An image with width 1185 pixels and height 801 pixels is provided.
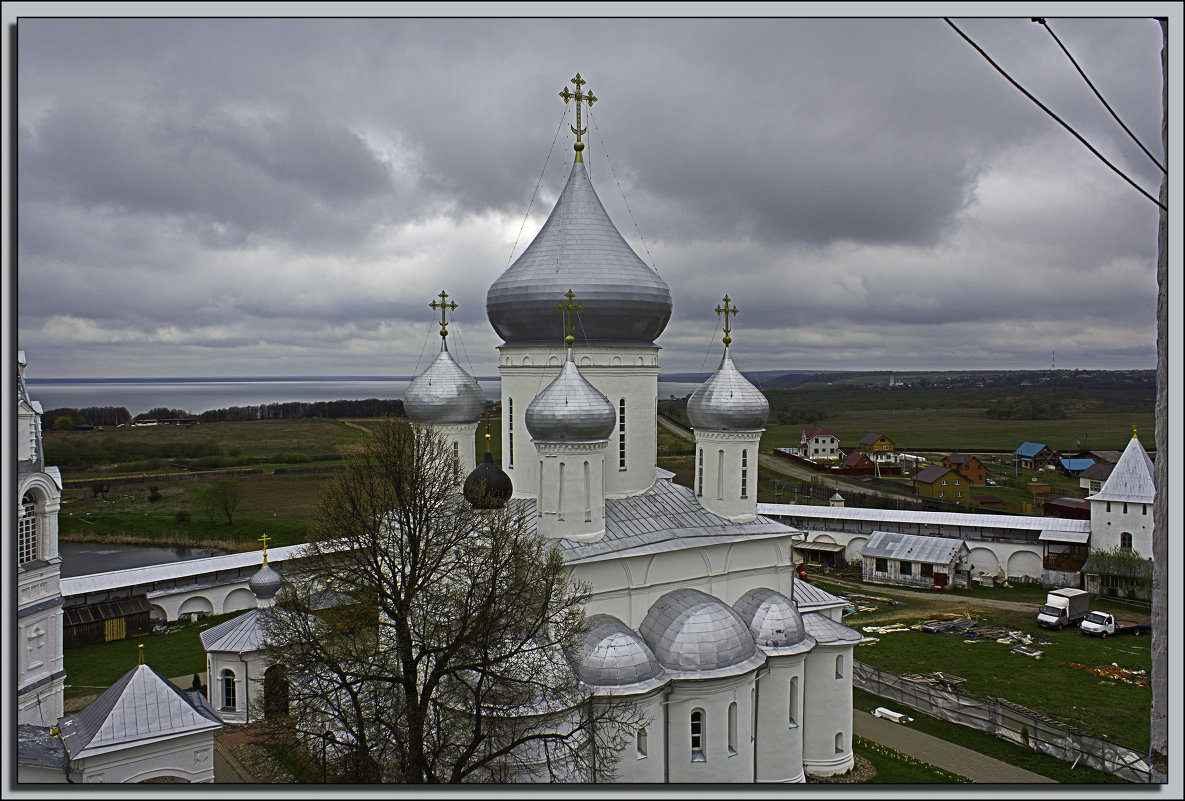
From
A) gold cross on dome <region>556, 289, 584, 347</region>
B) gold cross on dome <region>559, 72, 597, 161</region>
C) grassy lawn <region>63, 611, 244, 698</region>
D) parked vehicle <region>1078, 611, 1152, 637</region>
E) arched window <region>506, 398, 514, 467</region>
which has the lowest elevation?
grassy lawn <region>63, 611, 244, 698</region>

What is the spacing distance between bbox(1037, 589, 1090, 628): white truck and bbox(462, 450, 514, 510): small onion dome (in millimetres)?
20693

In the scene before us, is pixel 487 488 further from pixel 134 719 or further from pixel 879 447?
pixel 879 447

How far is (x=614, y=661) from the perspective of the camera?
11734mm

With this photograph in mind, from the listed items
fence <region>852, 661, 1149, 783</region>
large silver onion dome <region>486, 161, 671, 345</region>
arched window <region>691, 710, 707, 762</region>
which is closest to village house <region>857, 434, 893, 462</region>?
Answer: fence <region>852, 661, 1149, 783</region>

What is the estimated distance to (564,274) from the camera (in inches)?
584

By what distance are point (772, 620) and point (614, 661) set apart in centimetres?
364

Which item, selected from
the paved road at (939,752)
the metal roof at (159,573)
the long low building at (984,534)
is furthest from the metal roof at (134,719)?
the long low building at (984,534)

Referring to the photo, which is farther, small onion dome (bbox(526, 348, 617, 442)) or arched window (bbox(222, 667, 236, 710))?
arched window (bbox(222, 667, 236, 710))

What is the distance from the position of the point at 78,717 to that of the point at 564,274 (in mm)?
12041

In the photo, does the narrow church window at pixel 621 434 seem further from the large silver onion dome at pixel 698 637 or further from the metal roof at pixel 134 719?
the metal roof at pixel 134 719

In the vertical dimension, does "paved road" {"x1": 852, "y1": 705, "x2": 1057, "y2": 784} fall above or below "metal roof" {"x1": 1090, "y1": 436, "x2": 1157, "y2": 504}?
below

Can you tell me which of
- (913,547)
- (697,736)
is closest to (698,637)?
Answer: (697,736)

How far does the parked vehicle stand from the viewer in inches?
918

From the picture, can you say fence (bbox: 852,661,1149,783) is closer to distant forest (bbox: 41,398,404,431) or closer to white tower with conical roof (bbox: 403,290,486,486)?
white tower with conical roof (bbox: 403,290,486,486)
